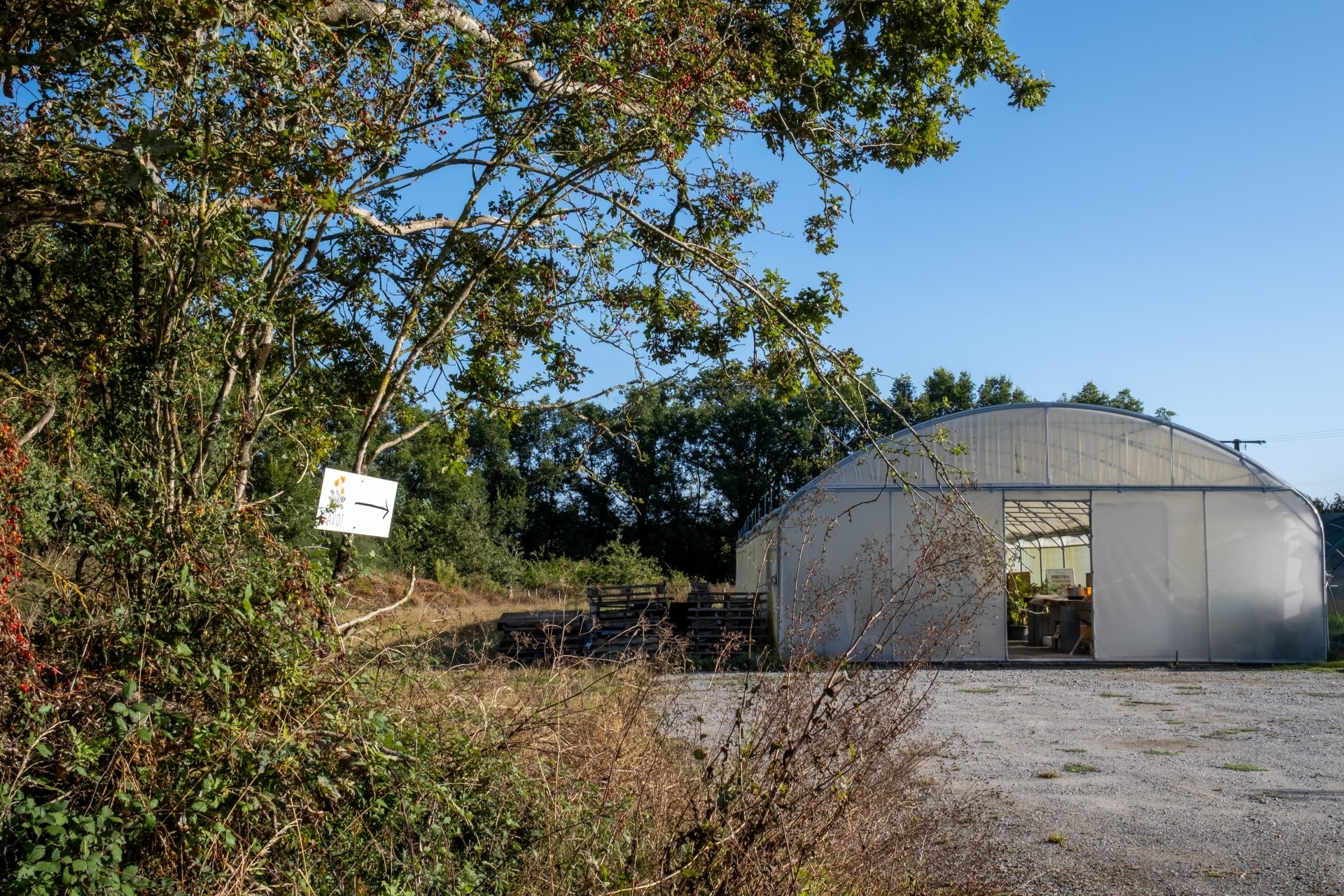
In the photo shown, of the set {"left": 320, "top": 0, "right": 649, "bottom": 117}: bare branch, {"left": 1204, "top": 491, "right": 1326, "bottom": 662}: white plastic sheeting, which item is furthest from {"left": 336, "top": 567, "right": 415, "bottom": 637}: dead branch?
{"left": 1204, "top": 491, "right": 1326, "bottom": 662}: white plastic sheeting

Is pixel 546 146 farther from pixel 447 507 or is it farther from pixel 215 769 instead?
pixel 447 507

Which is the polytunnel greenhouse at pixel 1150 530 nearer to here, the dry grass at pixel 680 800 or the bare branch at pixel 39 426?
the dry grass at pixel 680 800

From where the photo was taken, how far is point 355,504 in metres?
4.84

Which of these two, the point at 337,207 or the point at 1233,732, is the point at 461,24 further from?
the point at 1233,732

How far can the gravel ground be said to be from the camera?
558 centimetres

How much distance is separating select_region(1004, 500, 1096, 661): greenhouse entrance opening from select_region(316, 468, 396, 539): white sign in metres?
11.7

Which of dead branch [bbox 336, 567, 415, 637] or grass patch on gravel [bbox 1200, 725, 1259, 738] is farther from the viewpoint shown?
grass patch on gravel [bbox 1200, 725, 1259, 738]

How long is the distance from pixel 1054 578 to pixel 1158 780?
18.6 m

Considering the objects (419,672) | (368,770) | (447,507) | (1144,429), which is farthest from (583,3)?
(447,507)

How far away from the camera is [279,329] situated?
5453 millimetres

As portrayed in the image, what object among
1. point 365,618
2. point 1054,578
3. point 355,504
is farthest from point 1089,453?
point 365,618

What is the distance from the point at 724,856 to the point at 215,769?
1.75m

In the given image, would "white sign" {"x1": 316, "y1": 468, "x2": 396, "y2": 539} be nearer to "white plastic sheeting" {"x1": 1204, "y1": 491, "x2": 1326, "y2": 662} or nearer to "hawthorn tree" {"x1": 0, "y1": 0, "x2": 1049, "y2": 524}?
"hawthorn tree" {"x1": 0, "y1": 0, "x2": 1049, "y2": 524}

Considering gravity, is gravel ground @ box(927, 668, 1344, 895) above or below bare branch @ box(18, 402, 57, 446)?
below
